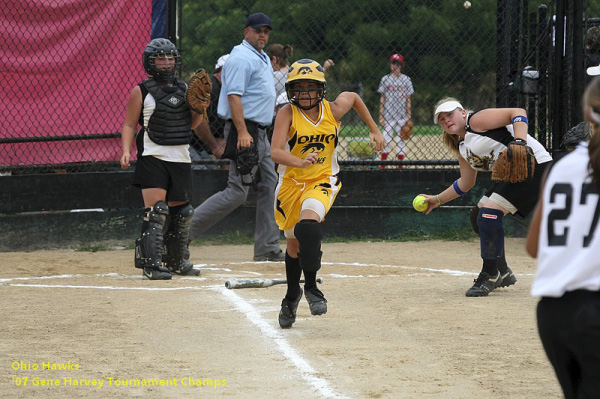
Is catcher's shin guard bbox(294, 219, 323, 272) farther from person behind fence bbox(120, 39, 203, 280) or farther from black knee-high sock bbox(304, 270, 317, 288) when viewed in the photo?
person behind fence bbox(120, 39, 203, 280)

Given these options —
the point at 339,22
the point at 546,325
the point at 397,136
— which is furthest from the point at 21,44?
the point at 546,325

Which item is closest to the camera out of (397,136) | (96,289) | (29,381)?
(29,381)

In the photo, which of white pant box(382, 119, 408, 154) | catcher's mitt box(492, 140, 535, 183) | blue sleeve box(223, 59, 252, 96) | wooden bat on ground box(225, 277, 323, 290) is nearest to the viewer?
catcher's mitt box(492, 140, 535, 183)

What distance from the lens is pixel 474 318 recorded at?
639 centimetres

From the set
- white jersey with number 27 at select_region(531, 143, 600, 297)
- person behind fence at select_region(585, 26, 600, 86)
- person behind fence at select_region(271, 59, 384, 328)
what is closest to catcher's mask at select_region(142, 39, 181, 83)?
person behind fence at select_region(271, 59, 384, 328)

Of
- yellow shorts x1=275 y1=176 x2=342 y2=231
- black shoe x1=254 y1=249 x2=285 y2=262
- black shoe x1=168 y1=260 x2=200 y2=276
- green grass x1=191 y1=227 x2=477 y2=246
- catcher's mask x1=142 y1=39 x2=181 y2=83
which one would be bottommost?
green grass x1=191 y1=227 x2=477 y2=246

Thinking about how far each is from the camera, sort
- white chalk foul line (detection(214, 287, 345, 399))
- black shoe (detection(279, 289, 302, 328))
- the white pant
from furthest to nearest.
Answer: the white pant
black shoe (detection(279, 289, 302, 328))
white chalk foul line (detection(214, 287, 345, 399))

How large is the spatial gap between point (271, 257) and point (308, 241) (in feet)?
11.5

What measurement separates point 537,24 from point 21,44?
555 centimetres

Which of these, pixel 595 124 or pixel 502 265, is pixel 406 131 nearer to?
pixel 502 265

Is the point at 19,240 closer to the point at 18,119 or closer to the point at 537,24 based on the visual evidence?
the point at 18,119

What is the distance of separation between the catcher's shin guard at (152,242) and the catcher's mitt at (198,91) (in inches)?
35.1

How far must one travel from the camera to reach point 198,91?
8336mm

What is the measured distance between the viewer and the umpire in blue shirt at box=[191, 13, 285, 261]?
30.0ft
